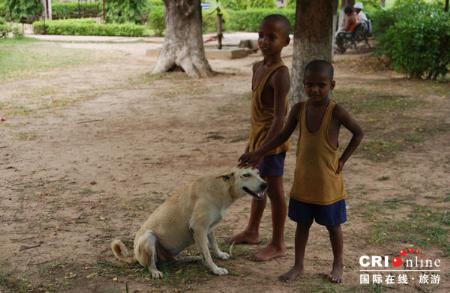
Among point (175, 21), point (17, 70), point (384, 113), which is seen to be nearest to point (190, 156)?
point (384, 113)

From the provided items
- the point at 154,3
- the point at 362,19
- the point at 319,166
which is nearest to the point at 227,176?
the point at 319,166

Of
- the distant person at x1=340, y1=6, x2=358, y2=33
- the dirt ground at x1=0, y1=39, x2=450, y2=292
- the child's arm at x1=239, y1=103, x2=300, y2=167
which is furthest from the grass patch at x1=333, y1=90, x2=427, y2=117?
the distant person at x1=340, y1=6, x2=358, y2=33

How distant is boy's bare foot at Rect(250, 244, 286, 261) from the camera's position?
14.4ft

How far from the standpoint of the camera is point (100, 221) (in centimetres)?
538

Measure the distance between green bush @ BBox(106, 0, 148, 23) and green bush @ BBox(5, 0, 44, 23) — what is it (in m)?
4.25

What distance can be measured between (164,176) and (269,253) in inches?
103

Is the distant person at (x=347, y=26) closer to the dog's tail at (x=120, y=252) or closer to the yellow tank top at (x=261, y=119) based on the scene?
the yellow tank top at (x=261, y=119)

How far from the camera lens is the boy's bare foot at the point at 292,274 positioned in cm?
403

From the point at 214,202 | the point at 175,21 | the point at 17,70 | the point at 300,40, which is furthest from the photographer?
the point at 17,70

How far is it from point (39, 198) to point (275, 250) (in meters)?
2.75

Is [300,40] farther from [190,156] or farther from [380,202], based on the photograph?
[380,202]

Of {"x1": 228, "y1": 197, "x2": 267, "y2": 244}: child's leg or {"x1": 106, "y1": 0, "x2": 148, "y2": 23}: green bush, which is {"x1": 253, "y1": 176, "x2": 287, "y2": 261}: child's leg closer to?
{"x1": 228, "y1": 197, "x2": 267, "y2": 244}: child's leg

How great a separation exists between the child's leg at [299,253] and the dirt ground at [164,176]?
62 millimetres

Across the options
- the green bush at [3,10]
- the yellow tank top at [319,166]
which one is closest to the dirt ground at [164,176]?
the yellow tank top at [319,166]
